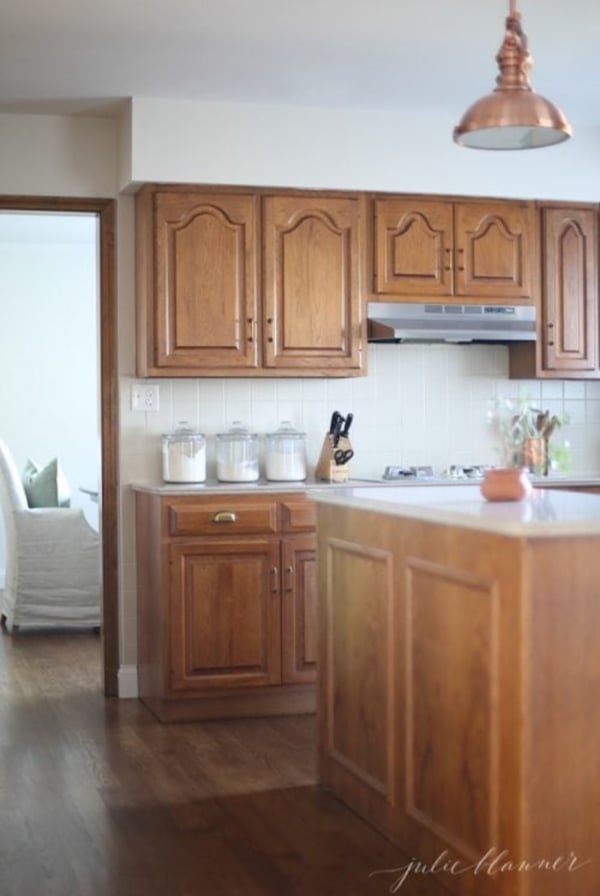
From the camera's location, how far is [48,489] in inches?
Result: 295

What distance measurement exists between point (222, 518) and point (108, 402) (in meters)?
0.85

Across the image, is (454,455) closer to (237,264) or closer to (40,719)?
(237,264)

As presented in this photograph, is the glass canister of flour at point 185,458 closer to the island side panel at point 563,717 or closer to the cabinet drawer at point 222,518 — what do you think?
the cabinet drawer at point 222,518

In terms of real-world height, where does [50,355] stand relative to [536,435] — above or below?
above

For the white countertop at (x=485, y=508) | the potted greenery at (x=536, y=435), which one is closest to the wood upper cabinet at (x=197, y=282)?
the potted greenery at (x=536, y=435)

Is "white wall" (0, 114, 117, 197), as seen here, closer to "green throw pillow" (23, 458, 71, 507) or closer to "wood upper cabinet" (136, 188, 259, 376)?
"wood upper cabinet" (136, 188, 259, 376)

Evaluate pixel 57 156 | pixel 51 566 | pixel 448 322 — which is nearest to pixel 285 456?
pixel 448 322

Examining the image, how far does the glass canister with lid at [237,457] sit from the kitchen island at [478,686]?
1.72 meters

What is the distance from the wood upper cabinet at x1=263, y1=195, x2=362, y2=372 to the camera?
17.6 ft

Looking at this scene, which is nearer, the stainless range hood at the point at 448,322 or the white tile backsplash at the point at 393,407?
the stainless range hood at the point at 448,322

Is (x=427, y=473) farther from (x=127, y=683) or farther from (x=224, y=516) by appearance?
(x=127, y=683)

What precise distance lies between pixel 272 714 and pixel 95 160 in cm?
243

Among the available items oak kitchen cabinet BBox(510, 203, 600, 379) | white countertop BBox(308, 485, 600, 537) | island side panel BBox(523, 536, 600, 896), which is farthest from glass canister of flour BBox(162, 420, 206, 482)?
island side panel BBox(523, 536, 600, 896)

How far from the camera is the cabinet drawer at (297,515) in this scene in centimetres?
512
